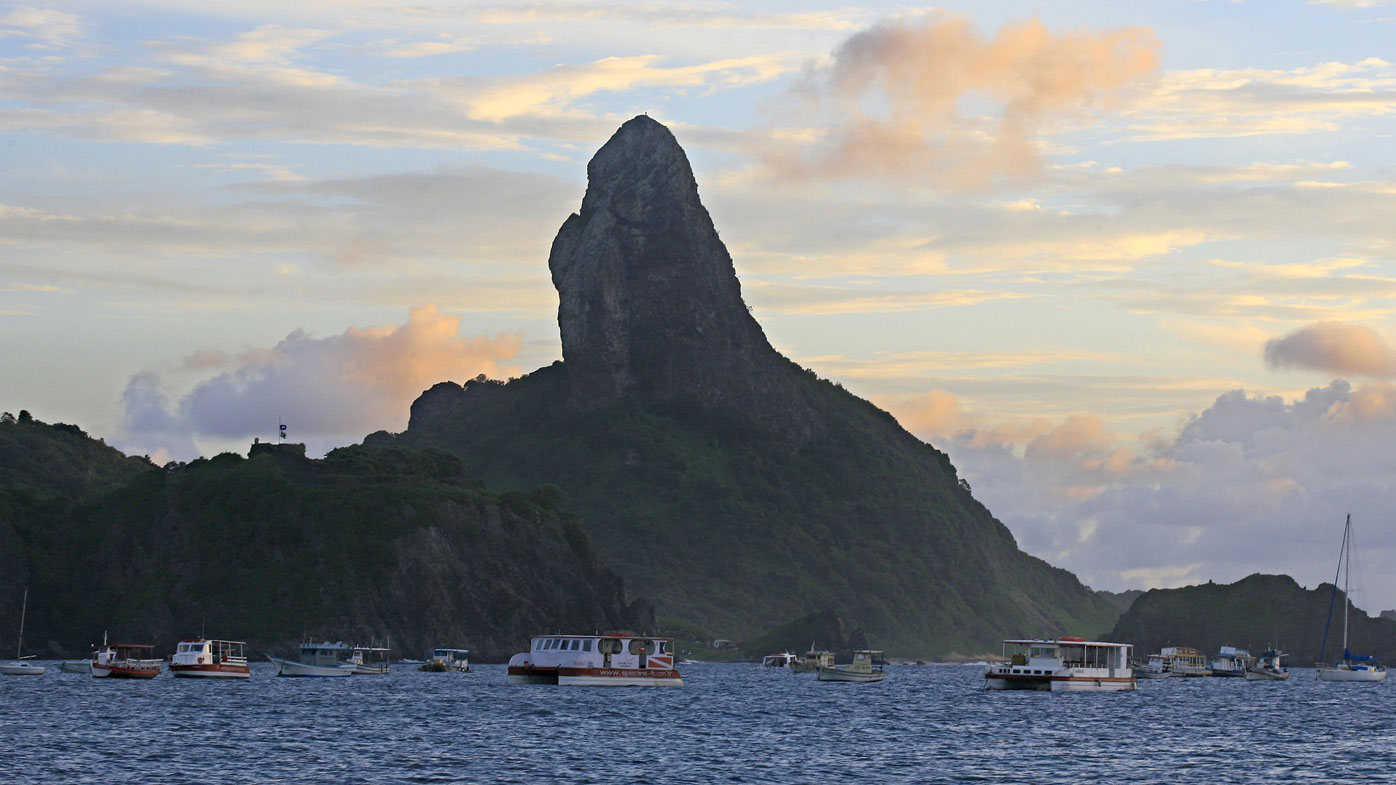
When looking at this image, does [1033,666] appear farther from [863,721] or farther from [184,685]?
[184,685]

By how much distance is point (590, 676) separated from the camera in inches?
7116

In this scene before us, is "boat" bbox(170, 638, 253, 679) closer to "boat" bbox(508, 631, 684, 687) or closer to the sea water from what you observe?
the sea water

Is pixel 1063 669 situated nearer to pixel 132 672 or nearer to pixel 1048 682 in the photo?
pixel 1048 682

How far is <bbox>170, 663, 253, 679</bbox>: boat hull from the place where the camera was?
191 metres

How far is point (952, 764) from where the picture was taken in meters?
109

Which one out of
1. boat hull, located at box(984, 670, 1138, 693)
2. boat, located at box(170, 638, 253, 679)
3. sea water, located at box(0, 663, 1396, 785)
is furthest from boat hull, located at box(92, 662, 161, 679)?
boat hull, located at box(984, 670, 1138, 693)

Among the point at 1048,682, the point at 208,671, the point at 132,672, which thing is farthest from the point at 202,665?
the point at 1048,682

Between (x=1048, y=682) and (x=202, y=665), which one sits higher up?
(x=1048, y=682)

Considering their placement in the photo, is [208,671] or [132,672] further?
[208,671]

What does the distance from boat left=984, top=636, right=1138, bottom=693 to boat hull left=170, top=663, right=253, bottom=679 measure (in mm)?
84344

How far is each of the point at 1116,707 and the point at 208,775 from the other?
361 feet

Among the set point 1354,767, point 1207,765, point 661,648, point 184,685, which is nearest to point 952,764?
point 1207,765

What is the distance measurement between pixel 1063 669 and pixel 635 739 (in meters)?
78.8

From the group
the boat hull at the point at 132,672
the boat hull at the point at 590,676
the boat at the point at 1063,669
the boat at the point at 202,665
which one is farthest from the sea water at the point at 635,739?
the boat at the point at 202,665
